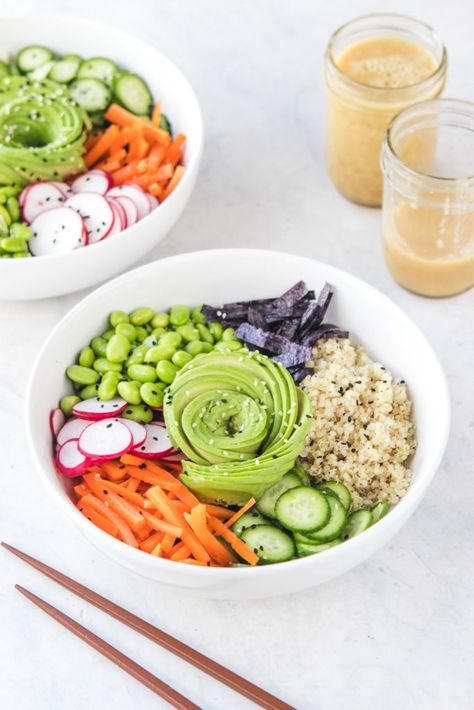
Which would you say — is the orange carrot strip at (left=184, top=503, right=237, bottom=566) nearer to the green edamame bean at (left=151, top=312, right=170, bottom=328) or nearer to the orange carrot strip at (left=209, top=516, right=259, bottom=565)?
the orange carrot strip at (left=209, top=516, right=259, bottom=565)

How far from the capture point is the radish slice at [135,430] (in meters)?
2.38

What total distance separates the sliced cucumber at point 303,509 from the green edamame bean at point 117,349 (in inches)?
23.4

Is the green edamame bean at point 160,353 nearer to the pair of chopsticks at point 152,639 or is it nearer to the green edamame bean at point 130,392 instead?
the green edamame bean at point 130,392

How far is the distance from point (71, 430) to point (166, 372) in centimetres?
27

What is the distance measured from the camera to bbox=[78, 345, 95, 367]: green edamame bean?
258 cm

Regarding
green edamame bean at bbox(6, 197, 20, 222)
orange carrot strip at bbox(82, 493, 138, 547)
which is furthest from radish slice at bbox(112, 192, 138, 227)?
orange carrot strip at bbox(82, 493, 138, 547)

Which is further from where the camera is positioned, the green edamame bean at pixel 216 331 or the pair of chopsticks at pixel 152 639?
the green edamame bean at pixel 216 331

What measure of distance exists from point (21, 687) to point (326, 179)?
1846 mm

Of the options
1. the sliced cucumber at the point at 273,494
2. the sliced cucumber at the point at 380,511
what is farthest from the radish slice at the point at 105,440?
the sliced cucumber at the point at 380,511

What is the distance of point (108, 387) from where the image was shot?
2.51 m

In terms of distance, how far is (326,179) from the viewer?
327 cm

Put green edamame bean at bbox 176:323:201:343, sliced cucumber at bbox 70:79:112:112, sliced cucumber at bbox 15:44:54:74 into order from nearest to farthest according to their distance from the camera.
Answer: green edamame bean at bbox 176:323:201:343 < sliced cucumber at bbox 70:79:112:112 < sliced cucumber at bbox 15:44:54:74

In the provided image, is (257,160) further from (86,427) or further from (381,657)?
(381,657)

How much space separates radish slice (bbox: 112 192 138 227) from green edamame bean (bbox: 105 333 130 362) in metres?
0.47
